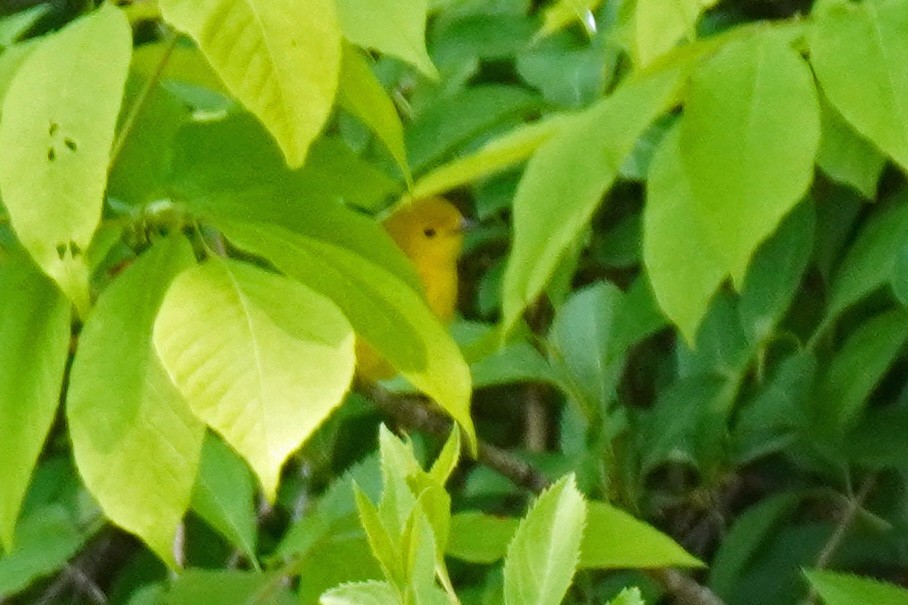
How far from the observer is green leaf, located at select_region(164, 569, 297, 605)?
915mm

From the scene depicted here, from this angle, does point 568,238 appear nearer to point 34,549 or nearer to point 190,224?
point 190,224

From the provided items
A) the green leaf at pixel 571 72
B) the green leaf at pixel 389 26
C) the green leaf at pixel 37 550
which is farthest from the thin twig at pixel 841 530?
the green leaf at pixel 389 26

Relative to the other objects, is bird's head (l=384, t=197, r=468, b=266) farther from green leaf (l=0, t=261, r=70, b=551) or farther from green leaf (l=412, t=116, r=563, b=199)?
green leaf (l=0, t=261, r=70, b=551)

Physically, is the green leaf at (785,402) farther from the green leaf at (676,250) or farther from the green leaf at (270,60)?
the green leaf at (270,60)

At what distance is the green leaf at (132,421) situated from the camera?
620 mm

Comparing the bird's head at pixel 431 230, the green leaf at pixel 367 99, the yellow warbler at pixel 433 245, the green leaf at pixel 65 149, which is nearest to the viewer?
the green leaf at pixel 65 149

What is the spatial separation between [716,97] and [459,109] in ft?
1.79

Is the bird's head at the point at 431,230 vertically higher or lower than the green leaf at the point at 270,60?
lower

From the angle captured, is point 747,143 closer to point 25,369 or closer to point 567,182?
point 567,182

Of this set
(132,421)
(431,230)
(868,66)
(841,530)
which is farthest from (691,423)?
(431,230)

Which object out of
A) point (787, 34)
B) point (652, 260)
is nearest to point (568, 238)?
point (652, 260)

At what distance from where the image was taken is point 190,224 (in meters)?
0.75

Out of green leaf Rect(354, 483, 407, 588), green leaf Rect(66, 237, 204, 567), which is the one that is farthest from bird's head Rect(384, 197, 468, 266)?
green leaf Rect(354, 483, 407, 588)

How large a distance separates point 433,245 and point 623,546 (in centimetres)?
140
